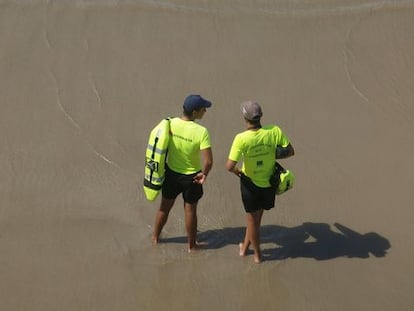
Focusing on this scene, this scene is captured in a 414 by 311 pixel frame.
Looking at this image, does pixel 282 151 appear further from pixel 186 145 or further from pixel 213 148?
pixel 213 148

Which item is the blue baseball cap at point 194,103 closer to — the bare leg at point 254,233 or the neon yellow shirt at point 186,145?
the neon yellow shirt at point 186,145

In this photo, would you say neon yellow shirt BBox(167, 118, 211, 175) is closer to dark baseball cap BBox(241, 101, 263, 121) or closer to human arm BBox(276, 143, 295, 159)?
dark baseball cap BBox(241, 101, 263, 121)

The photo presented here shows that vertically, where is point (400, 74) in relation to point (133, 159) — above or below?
above

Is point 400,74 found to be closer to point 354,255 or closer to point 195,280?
point 354,255

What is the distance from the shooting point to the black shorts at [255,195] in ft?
20.3

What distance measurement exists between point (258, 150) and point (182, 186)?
2.60ft

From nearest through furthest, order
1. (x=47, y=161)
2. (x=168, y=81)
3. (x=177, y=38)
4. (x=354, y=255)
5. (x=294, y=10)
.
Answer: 1. (x=354, y=255)
2. (x=47, y=161)
3. (x=168, y=81)
4. (x=177, y=38)
5. (x=294, y=10)

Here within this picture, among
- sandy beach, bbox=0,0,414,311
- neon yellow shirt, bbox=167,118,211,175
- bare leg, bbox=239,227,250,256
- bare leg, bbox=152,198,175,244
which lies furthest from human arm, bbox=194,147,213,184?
sandy beach, bbox=0,0,414,311

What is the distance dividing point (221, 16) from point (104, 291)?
5.33 meters

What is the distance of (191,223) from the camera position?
639 cm

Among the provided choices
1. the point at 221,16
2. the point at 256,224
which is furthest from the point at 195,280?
the point at 221,16

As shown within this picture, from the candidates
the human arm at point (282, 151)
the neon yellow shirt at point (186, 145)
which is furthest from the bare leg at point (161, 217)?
the human arm at point (282, 151)

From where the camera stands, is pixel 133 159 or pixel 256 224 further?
pixel 133 159

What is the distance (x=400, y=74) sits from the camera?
920 centimetres
